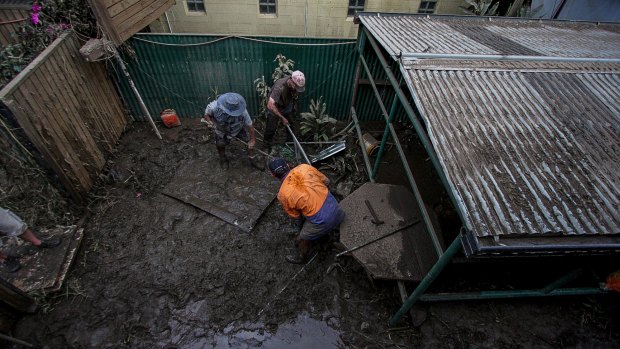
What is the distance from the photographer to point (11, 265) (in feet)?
13.2

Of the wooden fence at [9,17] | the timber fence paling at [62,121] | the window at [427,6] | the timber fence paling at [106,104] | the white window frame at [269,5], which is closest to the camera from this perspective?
the timber fence paling at [62,121]

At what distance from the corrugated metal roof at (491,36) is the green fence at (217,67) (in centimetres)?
134

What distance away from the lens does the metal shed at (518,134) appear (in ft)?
7.88

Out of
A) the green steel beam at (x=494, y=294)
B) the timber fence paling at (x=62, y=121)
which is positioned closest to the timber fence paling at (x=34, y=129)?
the timber fence paling at (x=62, y=121)

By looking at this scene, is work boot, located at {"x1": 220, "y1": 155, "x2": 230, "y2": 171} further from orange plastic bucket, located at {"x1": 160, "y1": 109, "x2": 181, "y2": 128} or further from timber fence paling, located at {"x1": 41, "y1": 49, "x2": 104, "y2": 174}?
timber fence paling, located at {"x1": 41, "y1": 49, "x2": 104, "y2": 174}

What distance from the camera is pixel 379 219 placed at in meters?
4.18

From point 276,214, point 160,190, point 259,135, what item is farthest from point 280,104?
point 160,190

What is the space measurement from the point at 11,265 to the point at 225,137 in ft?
11.8

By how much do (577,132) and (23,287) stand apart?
7124 millimetres

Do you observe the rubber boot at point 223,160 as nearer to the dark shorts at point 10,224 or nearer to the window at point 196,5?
the dark shorts at point 10,224

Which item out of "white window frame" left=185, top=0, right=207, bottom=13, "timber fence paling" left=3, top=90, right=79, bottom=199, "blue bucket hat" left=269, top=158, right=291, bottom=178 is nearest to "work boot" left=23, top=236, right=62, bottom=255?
"timber fence paling" left=3, top=90, right=79, bottom=199

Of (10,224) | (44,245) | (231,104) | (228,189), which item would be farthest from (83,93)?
(228,189)

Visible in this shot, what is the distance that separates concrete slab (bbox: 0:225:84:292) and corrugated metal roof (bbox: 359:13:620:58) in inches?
215

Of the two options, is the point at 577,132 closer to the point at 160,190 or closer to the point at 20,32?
the point at 160,190
